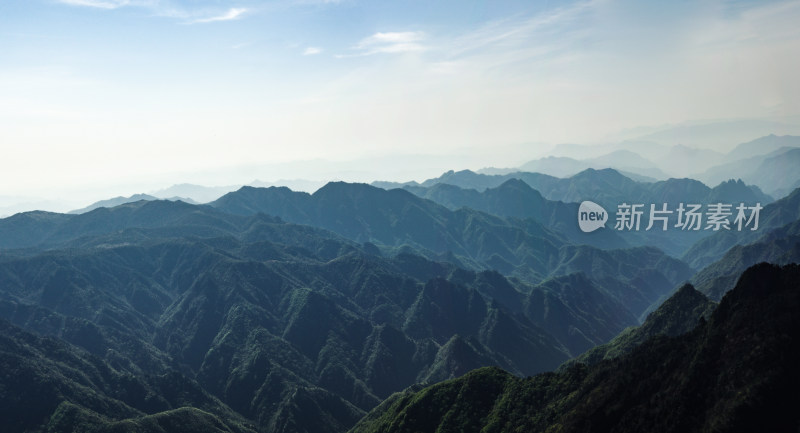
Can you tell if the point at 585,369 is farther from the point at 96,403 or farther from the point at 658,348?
the point at 96,403

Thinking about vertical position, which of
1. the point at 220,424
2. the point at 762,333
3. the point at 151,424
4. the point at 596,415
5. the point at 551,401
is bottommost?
the point at 220,424

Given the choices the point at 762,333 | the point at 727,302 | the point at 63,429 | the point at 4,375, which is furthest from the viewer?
the point at 4,375

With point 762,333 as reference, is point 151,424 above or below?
below

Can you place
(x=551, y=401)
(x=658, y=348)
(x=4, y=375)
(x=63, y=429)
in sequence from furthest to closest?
(x=4, y=375) < (x=63, y=429) < (x=551, y=401) < (x=658, y=348)

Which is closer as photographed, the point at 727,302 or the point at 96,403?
the point at 727,302

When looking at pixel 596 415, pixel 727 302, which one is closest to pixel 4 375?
pixel 596 415

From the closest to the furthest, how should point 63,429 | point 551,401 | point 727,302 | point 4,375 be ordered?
point 727,302 → point 551,401 → point 63,429 → point 4,375

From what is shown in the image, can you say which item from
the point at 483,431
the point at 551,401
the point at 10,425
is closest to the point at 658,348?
the point at 551,401

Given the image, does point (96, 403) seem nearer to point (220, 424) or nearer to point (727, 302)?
point (220, 424)

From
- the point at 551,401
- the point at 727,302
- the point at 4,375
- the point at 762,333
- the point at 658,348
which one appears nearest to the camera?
the point at 762,333
